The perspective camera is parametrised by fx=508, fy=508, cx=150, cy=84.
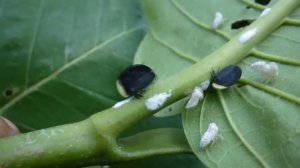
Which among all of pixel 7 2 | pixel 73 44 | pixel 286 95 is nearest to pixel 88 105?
pixel 73 44

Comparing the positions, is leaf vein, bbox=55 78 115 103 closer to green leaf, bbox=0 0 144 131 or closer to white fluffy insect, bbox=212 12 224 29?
green leaf, bbox=0 0 144 131

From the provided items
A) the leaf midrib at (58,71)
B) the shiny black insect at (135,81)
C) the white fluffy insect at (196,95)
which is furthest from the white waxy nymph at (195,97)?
the leaf midrib at (58,71)

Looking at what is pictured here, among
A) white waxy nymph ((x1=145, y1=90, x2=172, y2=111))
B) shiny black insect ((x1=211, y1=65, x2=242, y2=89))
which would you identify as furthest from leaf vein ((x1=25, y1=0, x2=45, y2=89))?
shiny black insect ((x1=211, y1=65, x2=242, y2=89))

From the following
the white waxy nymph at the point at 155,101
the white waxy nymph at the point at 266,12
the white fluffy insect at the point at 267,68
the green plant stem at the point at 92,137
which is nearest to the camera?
the green plant stem at the point at 92,137

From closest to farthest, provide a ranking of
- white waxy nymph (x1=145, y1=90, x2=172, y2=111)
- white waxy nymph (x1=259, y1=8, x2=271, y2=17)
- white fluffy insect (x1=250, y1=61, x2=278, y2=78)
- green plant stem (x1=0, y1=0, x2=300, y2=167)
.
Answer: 1. green plant stem (x1=0, y1=0, x2=300, y2=167)
2. white waxy nymph (x1=145, y1=90, x2=172, y2=111)
3. white fluffy insect (x1=250, y1=61, x2=278, y2=78)
4. white waxy nymph (x1=259, y1=8, x2=271, y2=17)

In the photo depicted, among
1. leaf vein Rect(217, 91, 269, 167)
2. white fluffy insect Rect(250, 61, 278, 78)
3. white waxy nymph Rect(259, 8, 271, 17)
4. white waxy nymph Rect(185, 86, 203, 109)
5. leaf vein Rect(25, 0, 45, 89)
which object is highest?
leaf vein Rect(25, 0, 45, 89)

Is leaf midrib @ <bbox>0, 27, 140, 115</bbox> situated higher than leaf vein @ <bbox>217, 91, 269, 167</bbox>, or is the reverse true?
leaf midrib @ <bbox>0, 27, 140, 115</bbox>

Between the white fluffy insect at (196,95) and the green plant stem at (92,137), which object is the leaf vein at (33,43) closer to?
the green plant stem at (92,137)
